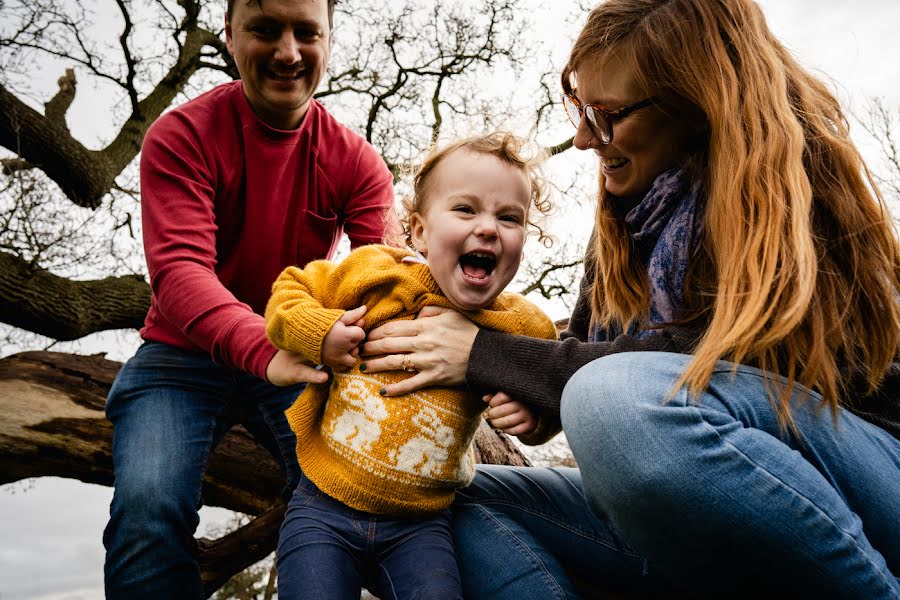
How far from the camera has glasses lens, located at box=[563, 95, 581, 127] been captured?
1.91 m

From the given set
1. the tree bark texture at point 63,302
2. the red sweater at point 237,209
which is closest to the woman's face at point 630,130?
the red sweater at point 237,209

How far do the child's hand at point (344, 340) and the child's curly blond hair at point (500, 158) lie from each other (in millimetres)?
406

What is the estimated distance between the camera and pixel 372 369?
1.76 m

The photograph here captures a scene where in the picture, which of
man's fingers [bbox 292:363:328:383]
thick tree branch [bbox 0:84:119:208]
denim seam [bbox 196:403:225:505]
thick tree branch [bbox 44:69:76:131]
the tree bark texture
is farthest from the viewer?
thick tree branch [bbox 44:69:76:131]

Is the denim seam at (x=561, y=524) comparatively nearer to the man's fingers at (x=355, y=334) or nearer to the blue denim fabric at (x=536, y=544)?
the blue denim fabric at (x=536, y=544)

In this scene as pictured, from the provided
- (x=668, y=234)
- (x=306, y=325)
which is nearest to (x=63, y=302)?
(x=306, y=325)

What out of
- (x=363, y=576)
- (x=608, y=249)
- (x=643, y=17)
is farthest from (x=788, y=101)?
(x=363, y=576)

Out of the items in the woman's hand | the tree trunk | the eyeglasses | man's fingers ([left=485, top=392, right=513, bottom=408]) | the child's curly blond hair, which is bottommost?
the tree trunk

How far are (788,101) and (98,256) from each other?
5.50 metres

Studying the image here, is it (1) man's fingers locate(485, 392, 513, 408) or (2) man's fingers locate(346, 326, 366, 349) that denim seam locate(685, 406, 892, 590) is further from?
(2) man's fingers locate(346, 326, 366, 349)

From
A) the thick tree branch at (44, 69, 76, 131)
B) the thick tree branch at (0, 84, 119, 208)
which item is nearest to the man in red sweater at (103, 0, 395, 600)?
the thick tree branch at (0, 84, 119, 208)

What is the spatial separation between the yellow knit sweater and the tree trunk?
131cm

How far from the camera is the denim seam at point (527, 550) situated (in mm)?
1671

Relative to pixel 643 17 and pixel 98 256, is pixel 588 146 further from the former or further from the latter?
pixel 98 256
